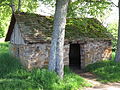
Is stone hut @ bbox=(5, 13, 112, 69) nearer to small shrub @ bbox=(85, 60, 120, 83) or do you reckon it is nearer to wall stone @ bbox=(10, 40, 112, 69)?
wall stone @ bbox=(10, 40, 112, 69)

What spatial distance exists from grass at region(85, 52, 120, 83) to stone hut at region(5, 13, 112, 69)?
2.52 feet

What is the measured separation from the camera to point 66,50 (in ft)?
38.0

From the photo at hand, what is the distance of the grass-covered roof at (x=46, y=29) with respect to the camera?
10699mm

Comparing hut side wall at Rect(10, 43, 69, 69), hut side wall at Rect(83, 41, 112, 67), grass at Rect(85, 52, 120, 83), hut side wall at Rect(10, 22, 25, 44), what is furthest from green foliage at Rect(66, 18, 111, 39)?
hut side wall at Rect(10, 22, 25, 44)

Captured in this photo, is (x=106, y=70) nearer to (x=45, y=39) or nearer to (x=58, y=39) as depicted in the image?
(x=58, y=39)

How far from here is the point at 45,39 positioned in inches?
420

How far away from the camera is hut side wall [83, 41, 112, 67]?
40.5 feet

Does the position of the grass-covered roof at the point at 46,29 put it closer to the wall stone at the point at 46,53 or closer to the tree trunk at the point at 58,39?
the wall stone at the point at 46,53

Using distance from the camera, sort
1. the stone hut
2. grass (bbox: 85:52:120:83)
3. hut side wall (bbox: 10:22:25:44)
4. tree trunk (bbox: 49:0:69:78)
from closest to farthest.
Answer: tree trunk (bbox: 49:0:69:78) → grass (bbox: 85:52:120:83) → the stone hut → hut side wall (bbox: 10:22:25:44)

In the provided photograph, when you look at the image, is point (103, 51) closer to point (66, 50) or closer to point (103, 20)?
point (66, 50)

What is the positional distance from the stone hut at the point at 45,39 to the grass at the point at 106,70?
2.52ft

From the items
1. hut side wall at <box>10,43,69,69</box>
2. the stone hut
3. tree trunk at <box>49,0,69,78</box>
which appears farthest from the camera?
the stone hut

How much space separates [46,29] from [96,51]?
405 centimetres

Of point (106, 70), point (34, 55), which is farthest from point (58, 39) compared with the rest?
point (106, 70)
